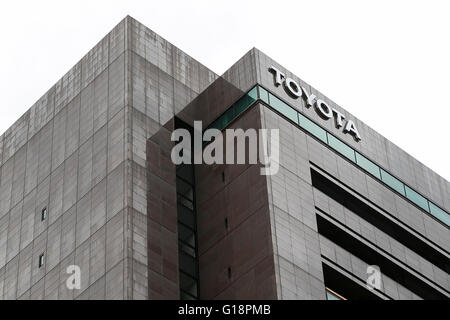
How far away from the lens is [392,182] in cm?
11094

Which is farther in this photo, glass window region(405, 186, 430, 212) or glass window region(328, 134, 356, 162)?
glass window region(405, 186, 430, 212)

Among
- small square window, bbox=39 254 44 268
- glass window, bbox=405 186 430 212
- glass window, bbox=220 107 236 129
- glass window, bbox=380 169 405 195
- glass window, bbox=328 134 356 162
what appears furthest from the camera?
glass window, bbox=405 186 430 212

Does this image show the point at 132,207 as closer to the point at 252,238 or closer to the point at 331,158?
the point at 252,238

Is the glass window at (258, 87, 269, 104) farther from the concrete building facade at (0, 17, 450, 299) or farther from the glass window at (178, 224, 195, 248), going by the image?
the glass window at (178, 224, 195, 248)

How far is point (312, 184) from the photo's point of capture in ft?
337

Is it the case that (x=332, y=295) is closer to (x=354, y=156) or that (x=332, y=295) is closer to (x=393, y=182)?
(x=354, y=156)

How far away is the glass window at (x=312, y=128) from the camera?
343ft

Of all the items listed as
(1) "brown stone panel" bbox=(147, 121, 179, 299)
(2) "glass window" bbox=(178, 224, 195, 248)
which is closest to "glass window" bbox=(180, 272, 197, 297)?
(1) "brown stone panel" bbox=(147, 121, 179, 299)

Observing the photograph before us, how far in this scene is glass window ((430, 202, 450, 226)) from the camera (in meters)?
114

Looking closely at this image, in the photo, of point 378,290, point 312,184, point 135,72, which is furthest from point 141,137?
point 378,290

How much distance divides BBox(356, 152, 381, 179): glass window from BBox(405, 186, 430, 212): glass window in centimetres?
406

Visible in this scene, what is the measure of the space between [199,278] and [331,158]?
53.1 feet

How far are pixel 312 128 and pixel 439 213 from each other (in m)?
17.0

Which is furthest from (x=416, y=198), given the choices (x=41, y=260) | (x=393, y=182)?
(x=41, y=260)
